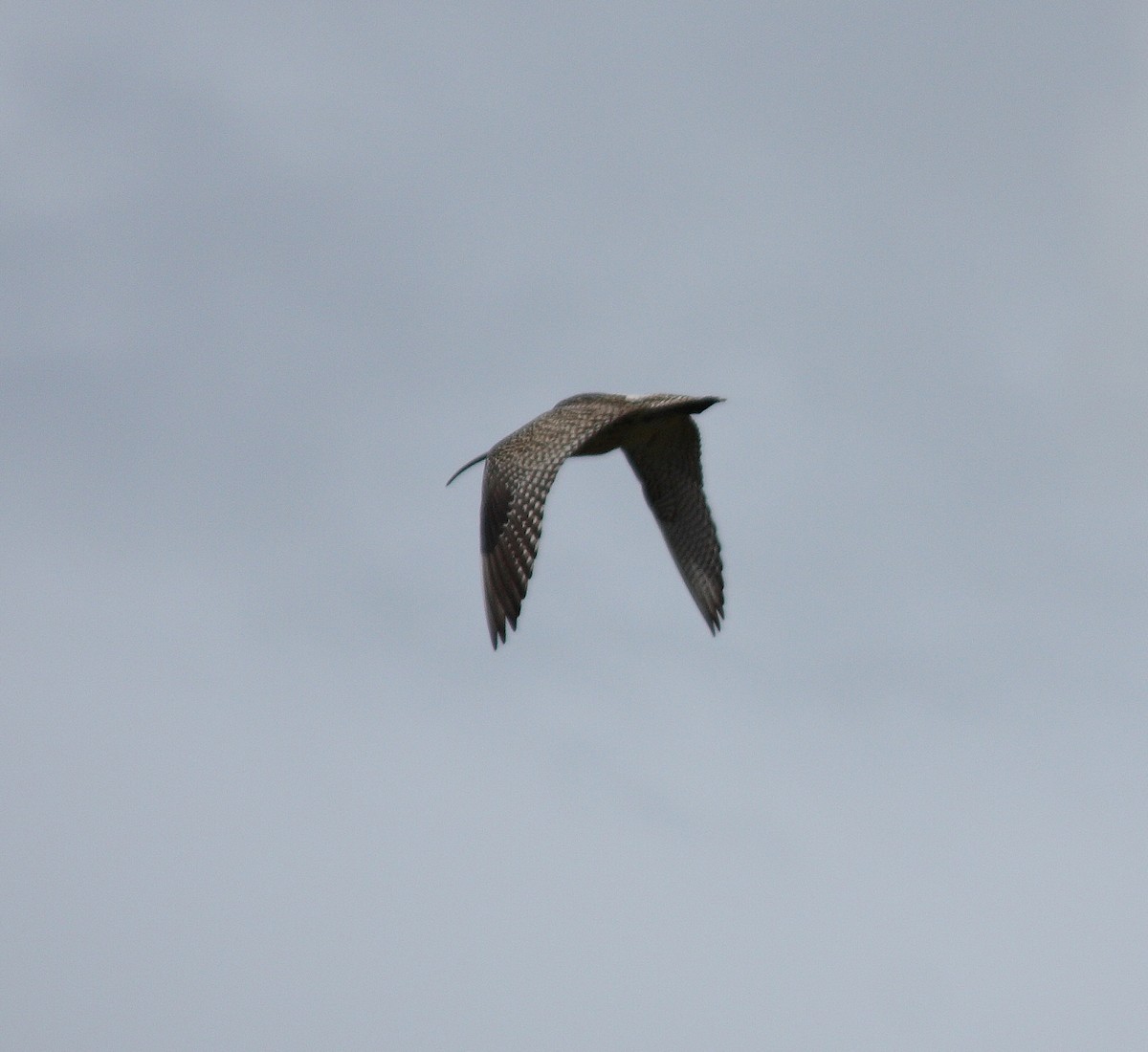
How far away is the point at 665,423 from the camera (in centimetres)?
2355

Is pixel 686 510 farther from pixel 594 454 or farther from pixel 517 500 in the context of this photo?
pixel 517 500

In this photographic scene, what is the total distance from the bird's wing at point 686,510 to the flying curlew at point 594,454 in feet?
0.04

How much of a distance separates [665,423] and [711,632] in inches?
117

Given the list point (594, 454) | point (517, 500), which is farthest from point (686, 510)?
point (517, 500)

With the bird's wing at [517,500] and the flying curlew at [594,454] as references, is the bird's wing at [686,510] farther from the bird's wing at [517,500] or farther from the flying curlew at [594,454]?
the bird's wing at [517,500]

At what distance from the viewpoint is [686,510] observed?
2497 centimetres

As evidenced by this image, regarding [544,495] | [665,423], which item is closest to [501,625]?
[544,495]

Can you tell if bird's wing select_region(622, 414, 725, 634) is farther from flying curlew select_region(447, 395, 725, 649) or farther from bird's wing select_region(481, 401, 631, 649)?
bird's wing select_region(481, 401, 631, 649)

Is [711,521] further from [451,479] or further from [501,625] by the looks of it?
[501,625]

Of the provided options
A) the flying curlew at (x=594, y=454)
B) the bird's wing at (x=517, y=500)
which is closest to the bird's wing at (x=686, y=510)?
the flying curlew at (x=594, y=454)

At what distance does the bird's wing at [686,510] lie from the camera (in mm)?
24406

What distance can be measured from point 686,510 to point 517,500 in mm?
5731

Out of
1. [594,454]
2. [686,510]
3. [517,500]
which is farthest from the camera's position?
[686,510]

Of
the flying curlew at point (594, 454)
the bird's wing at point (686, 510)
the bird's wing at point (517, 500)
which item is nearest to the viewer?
the bird's wing at point (517, 500)
